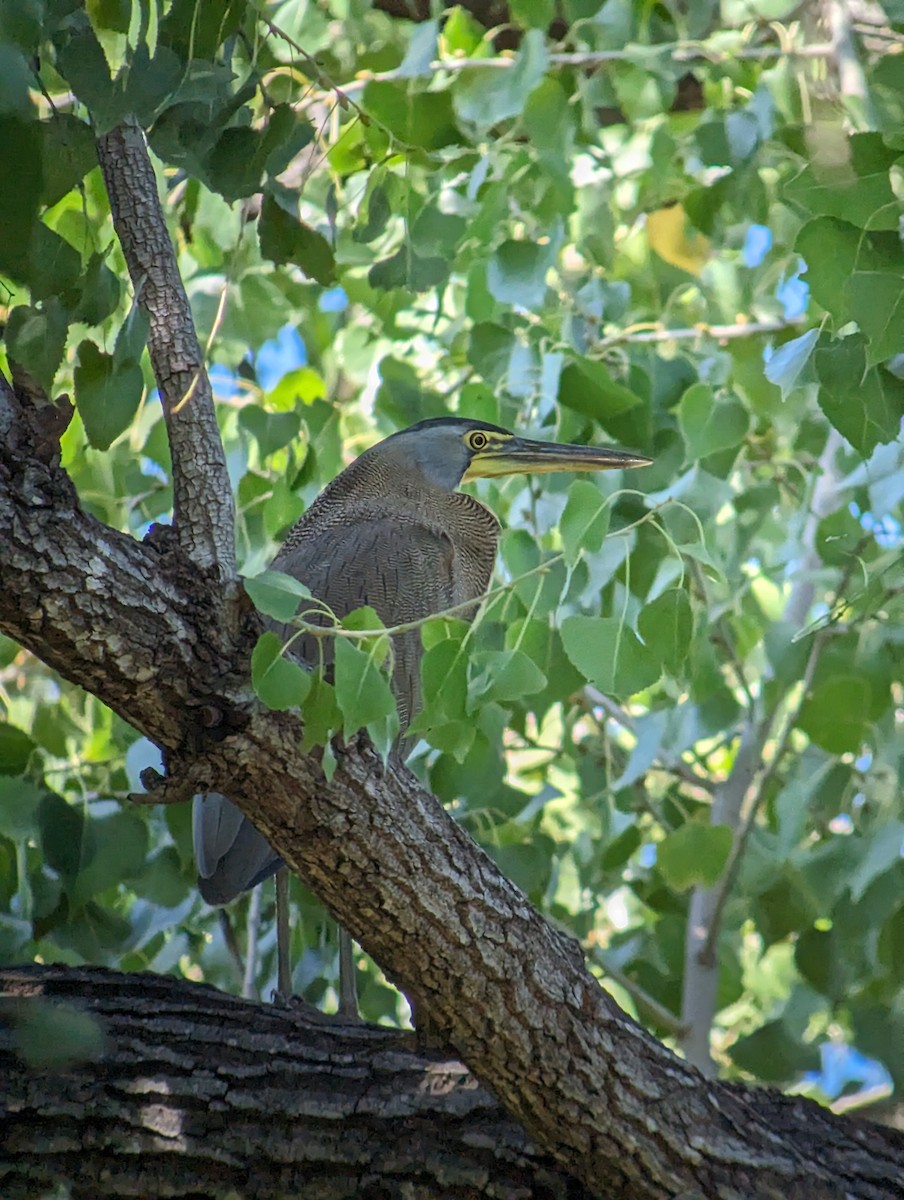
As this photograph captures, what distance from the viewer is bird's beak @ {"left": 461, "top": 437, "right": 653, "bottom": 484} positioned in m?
2.23

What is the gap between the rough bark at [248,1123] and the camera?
1504 mm

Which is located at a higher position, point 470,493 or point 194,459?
point 470,493

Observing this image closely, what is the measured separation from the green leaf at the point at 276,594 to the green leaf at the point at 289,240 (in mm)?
481

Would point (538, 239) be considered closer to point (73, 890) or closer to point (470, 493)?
point (470, 493)

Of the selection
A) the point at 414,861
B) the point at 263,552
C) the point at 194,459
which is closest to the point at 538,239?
the point at 263,552

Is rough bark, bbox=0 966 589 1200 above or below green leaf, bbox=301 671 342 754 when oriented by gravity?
below

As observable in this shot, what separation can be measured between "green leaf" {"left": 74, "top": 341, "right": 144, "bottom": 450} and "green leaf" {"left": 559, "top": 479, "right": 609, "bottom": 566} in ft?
1.50

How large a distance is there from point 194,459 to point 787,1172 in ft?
3.45

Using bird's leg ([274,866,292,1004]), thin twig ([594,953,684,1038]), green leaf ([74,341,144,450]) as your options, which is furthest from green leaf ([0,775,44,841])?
thin twig ([594,953,684,1038])

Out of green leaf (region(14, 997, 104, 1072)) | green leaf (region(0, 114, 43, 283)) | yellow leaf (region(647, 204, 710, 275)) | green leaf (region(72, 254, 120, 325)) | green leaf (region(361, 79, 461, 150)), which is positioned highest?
yellow leaf (region(647, 204, 710, 275))

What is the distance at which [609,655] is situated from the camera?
1.33 m

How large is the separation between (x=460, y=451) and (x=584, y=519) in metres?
1.54

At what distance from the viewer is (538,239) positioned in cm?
227

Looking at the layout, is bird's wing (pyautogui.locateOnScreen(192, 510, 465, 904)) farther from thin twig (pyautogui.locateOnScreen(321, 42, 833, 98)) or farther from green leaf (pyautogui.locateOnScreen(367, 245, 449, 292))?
thin twig (pyautogui.locateOnScreen(321, 42, 833, 98))
